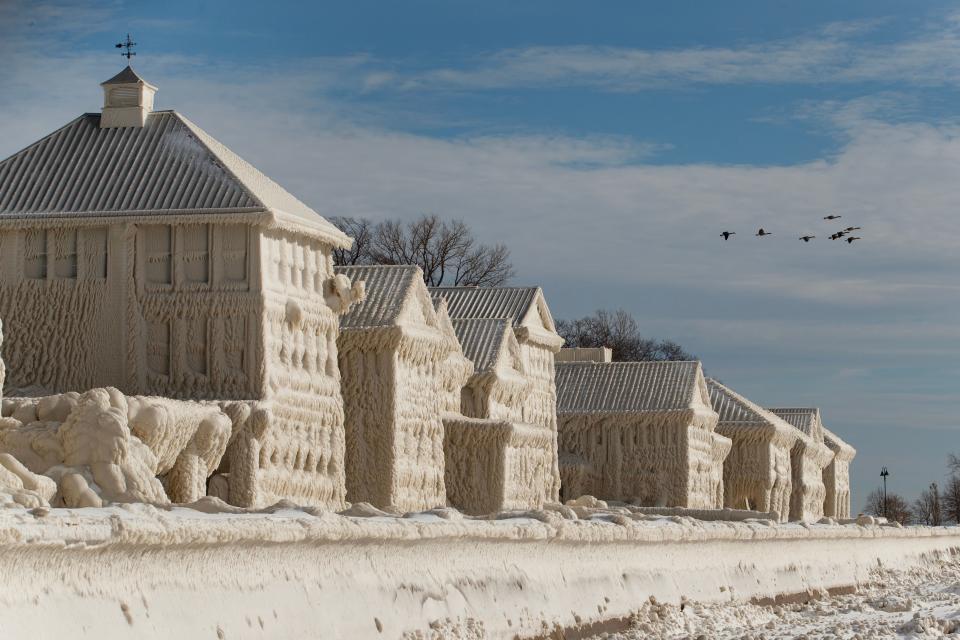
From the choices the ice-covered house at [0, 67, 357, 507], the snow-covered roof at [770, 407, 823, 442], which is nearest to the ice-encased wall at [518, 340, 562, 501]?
the ice-covered house at [0, 67, 357, 507]

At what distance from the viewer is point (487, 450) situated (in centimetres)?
4466

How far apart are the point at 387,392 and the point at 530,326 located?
45.8 feet

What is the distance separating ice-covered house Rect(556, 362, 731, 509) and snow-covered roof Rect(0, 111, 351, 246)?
25.9 m

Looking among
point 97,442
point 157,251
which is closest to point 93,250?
point 157,251

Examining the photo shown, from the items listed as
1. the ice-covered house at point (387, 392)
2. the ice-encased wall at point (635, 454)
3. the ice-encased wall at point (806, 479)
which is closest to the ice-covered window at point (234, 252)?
the ice-covered house at point (387, 392)

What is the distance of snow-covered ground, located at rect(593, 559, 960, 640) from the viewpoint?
19.0 metres

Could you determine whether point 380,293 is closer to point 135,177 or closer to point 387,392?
point 387,392

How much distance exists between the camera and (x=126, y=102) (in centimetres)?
3441

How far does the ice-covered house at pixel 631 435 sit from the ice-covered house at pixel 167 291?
26.6m

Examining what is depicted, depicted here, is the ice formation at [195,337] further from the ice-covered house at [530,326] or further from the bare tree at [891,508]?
the bare tree at [891,508]

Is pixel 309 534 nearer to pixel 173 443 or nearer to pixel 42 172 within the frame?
pixel 173 443

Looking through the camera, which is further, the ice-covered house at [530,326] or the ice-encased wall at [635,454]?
the ice-encased wall at [635,454]

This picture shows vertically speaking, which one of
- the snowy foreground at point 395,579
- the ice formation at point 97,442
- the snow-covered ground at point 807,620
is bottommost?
the snow-covered ground at point 807,620

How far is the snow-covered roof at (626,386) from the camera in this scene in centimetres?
5975
